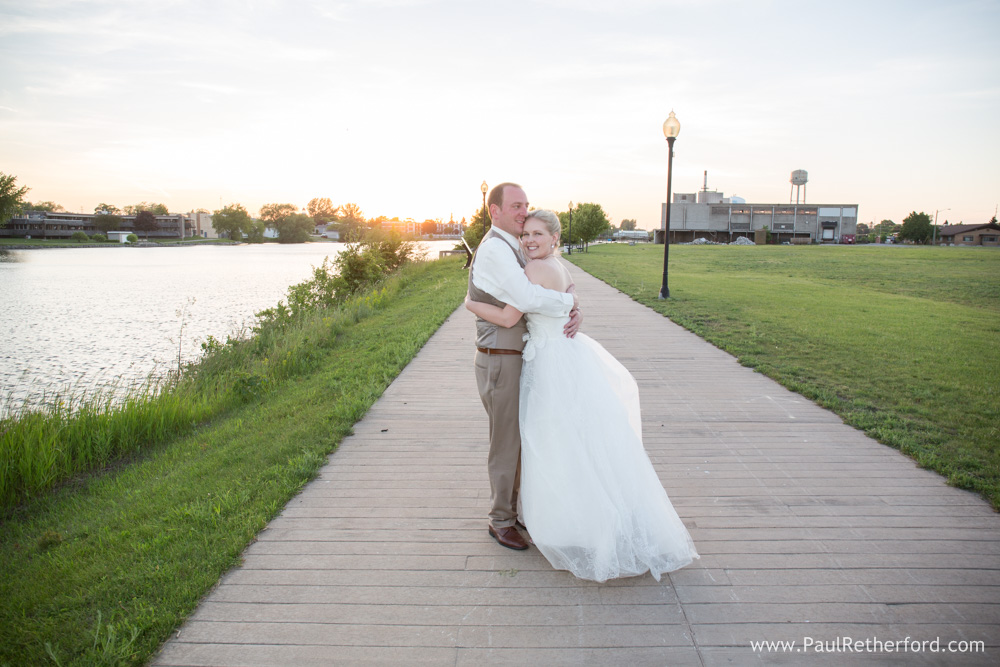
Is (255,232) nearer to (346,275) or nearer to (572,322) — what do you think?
(346,275)

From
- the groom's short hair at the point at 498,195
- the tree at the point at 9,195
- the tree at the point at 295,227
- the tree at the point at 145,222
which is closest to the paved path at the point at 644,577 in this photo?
the groom's short hair at the point at 498,195

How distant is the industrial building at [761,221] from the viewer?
104438 mm

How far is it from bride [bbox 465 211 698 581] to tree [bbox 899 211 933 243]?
120m

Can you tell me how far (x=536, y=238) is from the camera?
339 cm

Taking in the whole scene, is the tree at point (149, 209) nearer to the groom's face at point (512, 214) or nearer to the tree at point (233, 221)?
the tree at point (233, 221)

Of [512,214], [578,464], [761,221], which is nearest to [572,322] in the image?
[512,214]

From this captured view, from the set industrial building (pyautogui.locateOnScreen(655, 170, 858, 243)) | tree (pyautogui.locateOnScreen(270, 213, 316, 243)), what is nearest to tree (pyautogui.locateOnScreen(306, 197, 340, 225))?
tree (pyautogui.locateOnScreen(270, 213, 316, 243))

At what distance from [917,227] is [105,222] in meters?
149

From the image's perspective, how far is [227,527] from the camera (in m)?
3.90

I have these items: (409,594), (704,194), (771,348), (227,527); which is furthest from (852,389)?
(704,194)

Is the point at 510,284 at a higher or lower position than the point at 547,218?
lower

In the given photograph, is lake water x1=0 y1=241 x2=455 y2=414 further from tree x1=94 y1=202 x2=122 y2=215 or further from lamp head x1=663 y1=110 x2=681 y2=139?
tree x1=94 y1=202 x2=122 y2=215

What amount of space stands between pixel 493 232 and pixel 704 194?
121m

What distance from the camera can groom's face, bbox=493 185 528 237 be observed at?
341 centimetres
